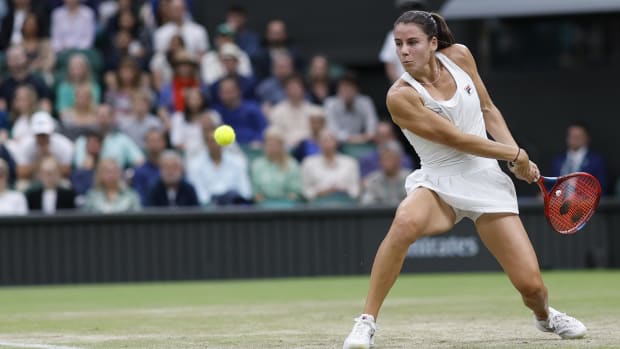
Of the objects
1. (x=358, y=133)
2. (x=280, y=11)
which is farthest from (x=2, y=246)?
(x=280, y=11)

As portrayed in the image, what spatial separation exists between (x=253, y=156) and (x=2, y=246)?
3.10 metres

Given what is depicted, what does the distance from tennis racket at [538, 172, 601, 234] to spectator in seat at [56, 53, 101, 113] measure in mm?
9509

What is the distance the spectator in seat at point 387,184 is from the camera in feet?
46.1

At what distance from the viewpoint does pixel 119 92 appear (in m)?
15.6

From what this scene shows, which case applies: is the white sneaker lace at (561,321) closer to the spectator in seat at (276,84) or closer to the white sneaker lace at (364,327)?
the white sneaker lace at (364,327)

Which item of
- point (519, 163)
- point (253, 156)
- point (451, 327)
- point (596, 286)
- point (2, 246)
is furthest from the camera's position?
point (253, 156)

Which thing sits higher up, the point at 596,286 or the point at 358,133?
the point at 358,133

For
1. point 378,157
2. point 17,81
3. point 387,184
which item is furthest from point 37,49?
point 387,184

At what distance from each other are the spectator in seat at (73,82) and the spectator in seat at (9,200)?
5.89ft

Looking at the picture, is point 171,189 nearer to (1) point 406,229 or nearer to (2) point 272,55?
(2) point 272,55

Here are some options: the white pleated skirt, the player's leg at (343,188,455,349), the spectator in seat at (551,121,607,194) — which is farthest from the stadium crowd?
the player's leg at (343,188,455,349)

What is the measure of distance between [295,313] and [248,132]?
20.7 ft

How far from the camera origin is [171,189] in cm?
1406

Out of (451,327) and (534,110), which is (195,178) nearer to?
(534,110)
